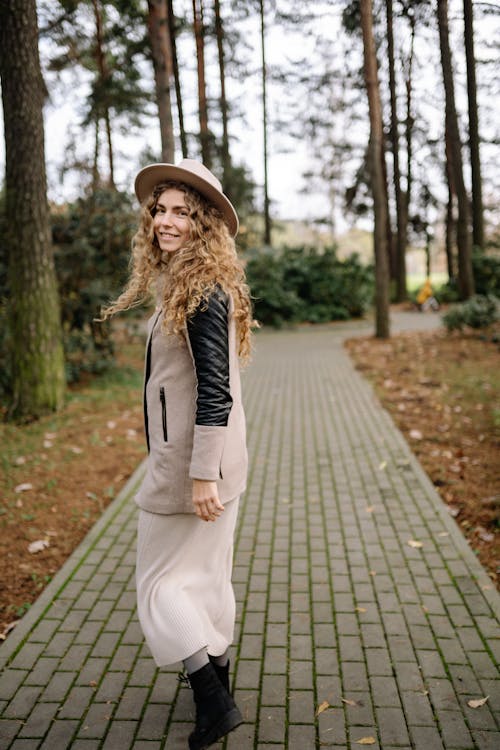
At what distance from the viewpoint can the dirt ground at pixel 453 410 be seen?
5.02 metres

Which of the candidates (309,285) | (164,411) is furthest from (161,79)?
(309,285)

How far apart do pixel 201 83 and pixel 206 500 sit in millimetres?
20215

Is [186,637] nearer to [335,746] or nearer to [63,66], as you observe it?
[335,746]

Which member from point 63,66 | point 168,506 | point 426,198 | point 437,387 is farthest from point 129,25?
point 426,198

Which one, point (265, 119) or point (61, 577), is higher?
point (265, 119)

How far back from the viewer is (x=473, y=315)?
13.2 m

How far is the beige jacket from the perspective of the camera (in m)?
2.29

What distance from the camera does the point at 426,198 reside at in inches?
1133

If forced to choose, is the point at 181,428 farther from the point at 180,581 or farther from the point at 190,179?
the point at 190,179

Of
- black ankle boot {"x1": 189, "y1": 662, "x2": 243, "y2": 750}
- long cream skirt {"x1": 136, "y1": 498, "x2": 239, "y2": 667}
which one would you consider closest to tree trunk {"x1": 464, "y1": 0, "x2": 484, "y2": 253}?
long cream skirt {"x1": 136, "y1": 498, "x2": 239, "y2": 667}

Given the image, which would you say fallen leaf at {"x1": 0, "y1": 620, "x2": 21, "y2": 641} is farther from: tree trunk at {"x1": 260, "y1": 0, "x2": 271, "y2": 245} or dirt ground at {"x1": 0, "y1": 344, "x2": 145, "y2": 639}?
tree trunk at {"x1": 260, "y1": 0, "x2": 271, "y2": 245}

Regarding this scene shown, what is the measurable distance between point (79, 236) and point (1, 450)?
444 cm

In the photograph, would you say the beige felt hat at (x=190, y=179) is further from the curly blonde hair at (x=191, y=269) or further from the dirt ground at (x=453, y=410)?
the dirt ground at (x=453, y=410)

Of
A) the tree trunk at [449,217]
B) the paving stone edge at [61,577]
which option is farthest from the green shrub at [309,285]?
the paving stone edge at [61,577]
